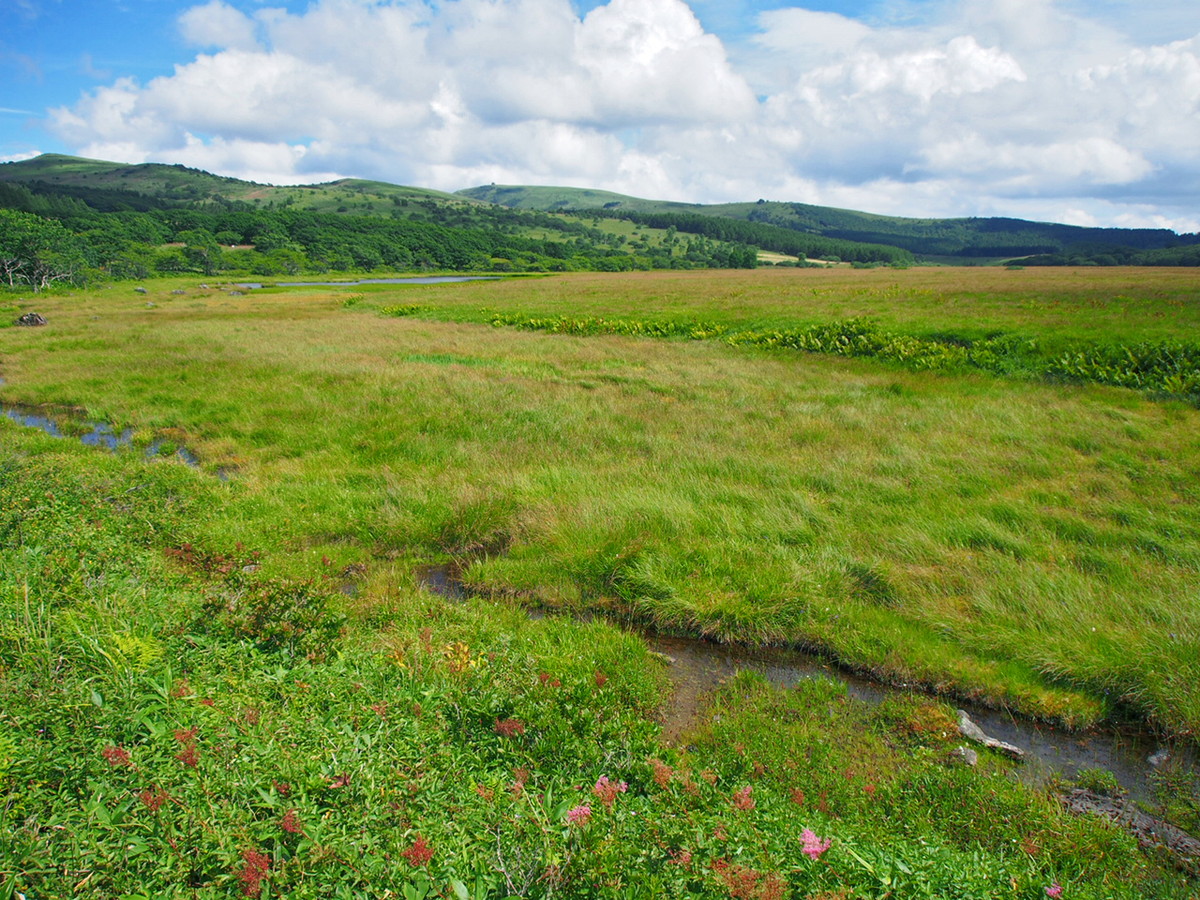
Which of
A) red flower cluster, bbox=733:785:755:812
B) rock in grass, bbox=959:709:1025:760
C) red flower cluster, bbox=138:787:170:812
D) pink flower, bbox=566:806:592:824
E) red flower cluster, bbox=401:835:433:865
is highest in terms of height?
red flower cluster, bbox=138:787:170:812

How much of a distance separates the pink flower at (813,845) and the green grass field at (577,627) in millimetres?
56

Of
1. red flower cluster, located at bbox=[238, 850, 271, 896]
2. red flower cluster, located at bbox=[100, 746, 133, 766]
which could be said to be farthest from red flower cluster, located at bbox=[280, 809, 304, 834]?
red flower cluster, located at bbox=[100, 746, 133, 766]

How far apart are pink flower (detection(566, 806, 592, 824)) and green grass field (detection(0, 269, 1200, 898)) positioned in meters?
0.07

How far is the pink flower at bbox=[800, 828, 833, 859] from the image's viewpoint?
3287mm

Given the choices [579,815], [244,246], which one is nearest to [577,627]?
[579,815]

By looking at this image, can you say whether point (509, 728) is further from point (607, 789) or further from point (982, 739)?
point (982, 739)

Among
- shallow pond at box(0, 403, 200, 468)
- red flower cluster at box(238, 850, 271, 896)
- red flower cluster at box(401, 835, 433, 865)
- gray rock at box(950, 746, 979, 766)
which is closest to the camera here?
red flower cluster at box(238, 850, 271, 896)

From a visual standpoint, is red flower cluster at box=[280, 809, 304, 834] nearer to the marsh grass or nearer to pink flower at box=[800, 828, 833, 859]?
pink flower at box=[800, 828, 833, 859]

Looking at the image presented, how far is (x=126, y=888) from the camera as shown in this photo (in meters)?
2.75

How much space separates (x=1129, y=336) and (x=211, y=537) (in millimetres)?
24518

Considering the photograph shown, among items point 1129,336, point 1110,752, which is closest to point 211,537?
point 1110,752

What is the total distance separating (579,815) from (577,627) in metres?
2.89

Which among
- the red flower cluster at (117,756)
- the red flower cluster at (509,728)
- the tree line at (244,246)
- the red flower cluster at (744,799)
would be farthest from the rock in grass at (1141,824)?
the tree line at (244,246)

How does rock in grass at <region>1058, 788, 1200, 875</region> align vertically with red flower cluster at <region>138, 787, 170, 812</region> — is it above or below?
below
